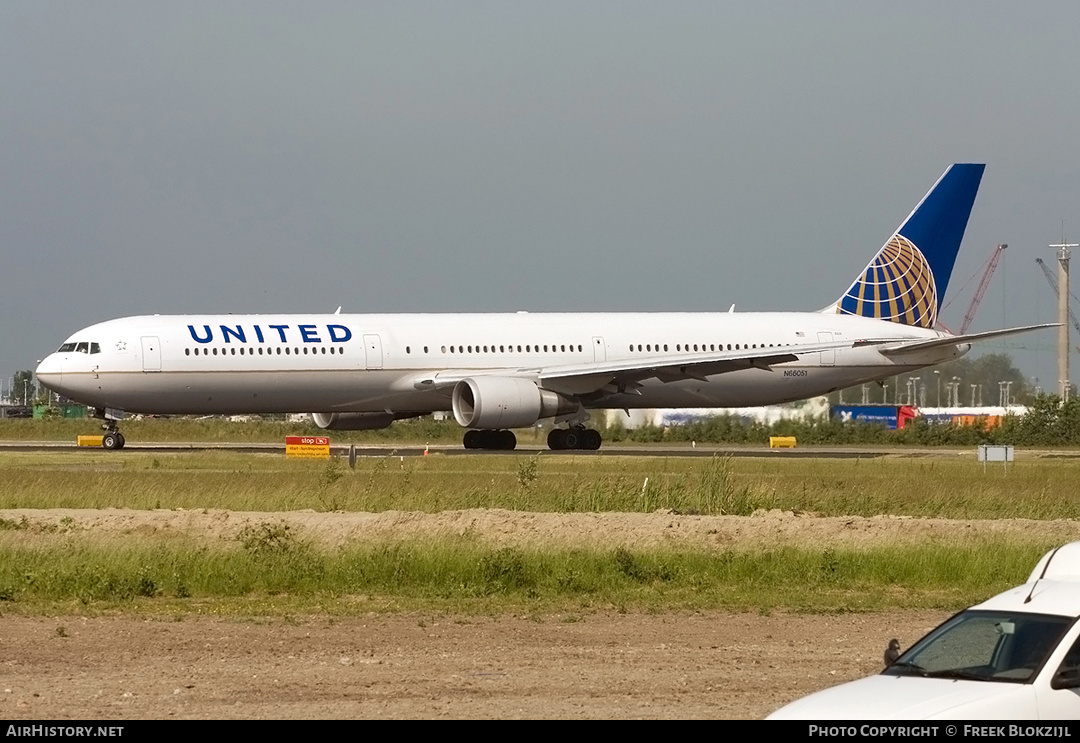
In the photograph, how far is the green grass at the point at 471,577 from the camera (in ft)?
55.1

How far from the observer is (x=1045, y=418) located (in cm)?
5666

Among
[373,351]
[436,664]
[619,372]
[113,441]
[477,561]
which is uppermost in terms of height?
[373,351]

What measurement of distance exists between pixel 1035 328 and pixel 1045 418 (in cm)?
1612

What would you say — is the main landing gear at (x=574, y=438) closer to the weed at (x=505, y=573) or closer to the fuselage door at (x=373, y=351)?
the fuselage door at (x=373, y=351)

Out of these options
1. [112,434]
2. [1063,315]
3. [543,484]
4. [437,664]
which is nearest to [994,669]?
[437,664]

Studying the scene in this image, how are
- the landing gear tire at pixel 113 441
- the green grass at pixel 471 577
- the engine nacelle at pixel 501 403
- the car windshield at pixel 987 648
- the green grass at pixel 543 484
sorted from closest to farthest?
the car windshield at pixel 987 648
the green grass at pixel 471 577
the green grass at pixel 543 484
the engine nacelle at pixel 501 403
the landing gear tire at pixel 113 441

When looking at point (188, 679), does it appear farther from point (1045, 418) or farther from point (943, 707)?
point (1045, 418)

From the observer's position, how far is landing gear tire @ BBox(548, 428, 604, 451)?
4381 centimetres

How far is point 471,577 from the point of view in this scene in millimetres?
17984

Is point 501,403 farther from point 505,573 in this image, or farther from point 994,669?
point 994,669

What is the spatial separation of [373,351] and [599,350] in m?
6.73

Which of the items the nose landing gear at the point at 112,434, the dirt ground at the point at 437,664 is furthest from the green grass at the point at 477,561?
the nose landing gear at the point at 112,434

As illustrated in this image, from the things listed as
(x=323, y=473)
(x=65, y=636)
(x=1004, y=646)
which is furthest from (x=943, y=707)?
(x=323, y=473)

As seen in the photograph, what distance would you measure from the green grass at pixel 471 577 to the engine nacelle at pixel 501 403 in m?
19.7
